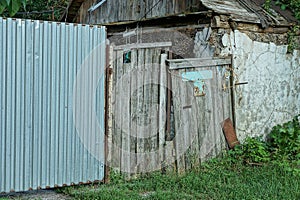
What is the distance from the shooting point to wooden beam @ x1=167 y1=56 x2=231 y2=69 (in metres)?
6.70

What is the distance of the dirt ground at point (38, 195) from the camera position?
558 cm

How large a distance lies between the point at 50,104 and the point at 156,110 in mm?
1695

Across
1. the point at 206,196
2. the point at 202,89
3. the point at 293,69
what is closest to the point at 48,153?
the point at 206,196

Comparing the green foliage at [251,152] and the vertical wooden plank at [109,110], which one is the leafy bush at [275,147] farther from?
the vertical wooden plank at [109,110]

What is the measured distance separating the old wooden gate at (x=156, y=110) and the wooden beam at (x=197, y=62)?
0.01 metres

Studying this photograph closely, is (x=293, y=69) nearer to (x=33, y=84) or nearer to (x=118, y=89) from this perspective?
(x=118, y=89)

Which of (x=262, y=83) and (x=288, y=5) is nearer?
(x=262, y=83)

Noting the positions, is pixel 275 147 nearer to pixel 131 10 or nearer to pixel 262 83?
pixel 262 83

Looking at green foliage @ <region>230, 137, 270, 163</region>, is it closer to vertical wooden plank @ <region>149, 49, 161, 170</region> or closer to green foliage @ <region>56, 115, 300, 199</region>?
green foliage @ <region>56, 115, 300, 199</region>

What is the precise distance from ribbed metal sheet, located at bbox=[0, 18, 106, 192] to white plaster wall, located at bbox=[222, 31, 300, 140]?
2581 mm

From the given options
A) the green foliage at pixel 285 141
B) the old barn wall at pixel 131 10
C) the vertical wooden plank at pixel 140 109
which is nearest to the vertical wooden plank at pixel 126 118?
the vertical wooden plank at pixel 140 109

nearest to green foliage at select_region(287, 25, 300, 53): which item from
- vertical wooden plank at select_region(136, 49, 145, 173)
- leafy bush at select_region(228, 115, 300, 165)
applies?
leafy bush at select_region(228, 115, 300, 165)

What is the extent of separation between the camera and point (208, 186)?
237 inches

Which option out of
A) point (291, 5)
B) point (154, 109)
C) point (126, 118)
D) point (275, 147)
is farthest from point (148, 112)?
point (291, 5)
